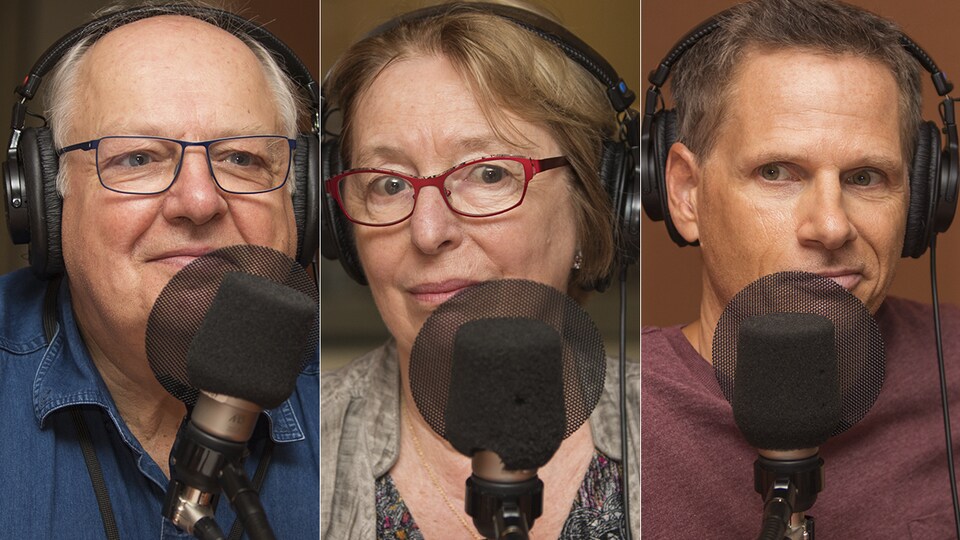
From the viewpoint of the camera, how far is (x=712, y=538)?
146 cm

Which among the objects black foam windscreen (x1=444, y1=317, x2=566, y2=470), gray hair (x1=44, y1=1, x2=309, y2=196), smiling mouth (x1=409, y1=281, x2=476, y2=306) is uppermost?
gray hair (x1=44, y1=1, x2=309, y2=196)

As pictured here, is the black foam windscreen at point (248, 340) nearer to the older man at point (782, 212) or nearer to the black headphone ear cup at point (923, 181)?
the older man at point (782, 212)

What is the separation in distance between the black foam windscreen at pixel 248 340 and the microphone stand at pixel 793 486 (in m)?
0.48

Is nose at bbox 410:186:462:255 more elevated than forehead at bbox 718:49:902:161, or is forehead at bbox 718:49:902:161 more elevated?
forehead at bbox 718:49:902:161

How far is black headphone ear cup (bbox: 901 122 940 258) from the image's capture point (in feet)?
4.78

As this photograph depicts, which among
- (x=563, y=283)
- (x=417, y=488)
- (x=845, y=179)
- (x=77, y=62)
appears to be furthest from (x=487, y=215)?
(x=77, y=62)

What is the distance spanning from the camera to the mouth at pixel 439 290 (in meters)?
1.39

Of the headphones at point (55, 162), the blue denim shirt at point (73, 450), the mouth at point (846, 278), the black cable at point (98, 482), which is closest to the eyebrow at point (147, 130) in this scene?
the headphones at point (55, 162)

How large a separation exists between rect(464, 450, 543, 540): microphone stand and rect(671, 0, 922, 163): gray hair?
841 mm

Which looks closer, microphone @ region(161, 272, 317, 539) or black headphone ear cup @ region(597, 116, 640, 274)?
microphone @ region(161, 272, 317, 539)

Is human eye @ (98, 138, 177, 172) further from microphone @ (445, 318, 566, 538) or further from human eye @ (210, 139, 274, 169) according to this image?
microphone @ (445, 318, 566, 538)

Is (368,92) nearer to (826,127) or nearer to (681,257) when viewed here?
(681,257)

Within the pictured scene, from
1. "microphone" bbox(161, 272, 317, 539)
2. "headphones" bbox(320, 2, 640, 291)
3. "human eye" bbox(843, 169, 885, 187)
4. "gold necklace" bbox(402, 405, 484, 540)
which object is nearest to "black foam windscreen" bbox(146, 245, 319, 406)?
"microphone" bbox(161, 272, 317, 539)

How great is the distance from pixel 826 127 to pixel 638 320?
0.40 meters
